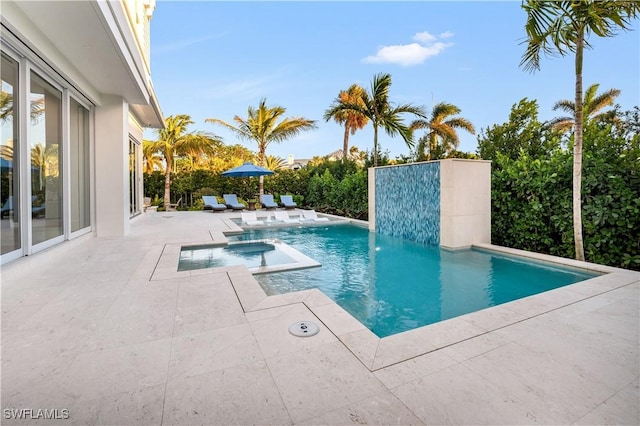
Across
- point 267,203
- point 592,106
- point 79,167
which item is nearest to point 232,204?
point 267,203

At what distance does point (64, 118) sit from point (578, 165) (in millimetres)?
10524

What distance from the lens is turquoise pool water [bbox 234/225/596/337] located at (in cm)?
460

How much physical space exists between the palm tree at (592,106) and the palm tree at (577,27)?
30.6 feet

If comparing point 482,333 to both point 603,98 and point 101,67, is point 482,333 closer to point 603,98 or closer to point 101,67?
point 101,67

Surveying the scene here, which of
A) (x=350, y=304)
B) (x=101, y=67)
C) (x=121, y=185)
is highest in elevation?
(x=101, y=67)

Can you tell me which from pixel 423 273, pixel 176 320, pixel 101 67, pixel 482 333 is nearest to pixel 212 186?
pixel 101 67

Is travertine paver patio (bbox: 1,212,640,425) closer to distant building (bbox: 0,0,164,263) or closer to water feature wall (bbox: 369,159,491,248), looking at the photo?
distant building (bbox: 0,0,164,263)

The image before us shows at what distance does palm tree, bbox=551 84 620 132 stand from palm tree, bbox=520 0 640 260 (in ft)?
30.6

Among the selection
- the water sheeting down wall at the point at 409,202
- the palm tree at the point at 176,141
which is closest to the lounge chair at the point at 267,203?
the palm tree at the point at 176,141

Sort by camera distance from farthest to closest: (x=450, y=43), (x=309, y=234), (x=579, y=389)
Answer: (x=450, y=43), (x=309, y=234), (x=579, y=389)

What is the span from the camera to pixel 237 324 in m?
3.39

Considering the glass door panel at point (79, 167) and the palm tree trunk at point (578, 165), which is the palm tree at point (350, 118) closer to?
the palm tree trunk at point (578, 165)

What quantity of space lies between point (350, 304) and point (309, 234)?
6894 millimetres

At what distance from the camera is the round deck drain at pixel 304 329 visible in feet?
10.4
